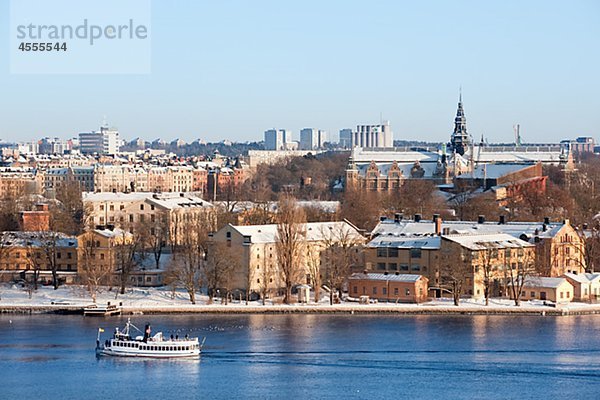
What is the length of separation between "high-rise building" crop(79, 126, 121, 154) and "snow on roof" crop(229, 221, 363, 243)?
361ft

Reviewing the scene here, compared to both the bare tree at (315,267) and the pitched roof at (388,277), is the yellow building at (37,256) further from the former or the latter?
the pitched roof at (388,277)

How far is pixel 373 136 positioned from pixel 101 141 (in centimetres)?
3449

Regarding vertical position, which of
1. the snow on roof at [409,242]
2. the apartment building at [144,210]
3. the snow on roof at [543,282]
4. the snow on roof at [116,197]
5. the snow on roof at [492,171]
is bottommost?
the snow on roof at [543,282]

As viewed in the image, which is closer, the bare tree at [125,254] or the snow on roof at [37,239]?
the bare tree at [125,254]

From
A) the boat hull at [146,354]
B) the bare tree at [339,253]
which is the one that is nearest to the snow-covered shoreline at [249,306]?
the bare tree at [339,253]

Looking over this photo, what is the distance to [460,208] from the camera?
45.9m

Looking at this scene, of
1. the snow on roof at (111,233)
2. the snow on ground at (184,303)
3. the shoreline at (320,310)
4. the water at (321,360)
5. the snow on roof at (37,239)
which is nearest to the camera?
the water at (321,360)

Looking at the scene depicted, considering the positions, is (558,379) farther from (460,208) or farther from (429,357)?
(460,208)

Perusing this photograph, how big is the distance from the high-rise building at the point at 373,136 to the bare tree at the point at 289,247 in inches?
3795

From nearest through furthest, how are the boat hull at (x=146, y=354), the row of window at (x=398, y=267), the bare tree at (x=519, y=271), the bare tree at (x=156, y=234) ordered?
the boat hull at (x=146, y=354), the bare tree at (x=519, y=271), the row of window at (x=398, y=267), the bare tree at (x=156, y=234)

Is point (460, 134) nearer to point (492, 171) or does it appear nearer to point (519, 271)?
point (492, 171)

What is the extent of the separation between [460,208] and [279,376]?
26285 millimetres

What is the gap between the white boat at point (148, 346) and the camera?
2267cm

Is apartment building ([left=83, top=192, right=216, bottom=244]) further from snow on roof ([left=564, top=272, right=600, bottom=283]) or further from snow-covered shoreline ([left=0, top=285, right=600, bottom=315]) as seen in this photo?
snow on roof ([left=564, top=272, right=600, bottom=283])
